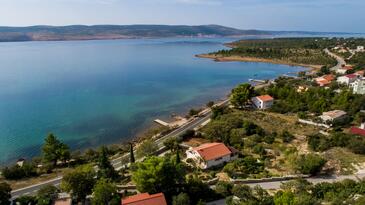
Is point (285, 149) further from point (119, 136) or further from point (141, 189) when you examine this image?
point (119, 136)

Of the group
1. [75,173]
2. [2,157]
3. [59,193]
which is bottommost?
[2,157]

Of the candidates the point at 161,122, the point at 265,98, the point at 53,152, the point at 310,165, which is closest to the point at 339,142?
the point at 310,165

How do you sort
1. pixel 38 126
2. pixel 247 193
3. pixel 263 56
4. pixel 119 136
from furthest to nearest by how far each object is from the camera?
1. pixel 263 56
2. pixel 38 126
3. pixel 119 136
4. pixel 247 193

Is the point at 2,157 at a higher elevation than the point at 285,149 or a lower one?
lower

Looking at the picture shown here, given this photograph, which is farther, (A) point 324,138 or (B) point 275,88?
(B) point 275,88

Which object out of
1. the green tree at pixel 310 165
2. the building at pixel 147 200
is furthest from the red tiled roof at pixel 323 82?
the building at pixel 147 200

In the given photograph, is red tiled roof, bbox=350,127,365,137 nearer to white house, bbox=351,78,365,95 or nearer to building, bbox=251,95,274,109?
building, bbox=251,95,274,109

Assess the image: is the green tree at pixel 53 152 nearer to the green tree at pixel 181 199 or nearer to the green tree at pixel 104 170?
the green tree at pixel 104 170

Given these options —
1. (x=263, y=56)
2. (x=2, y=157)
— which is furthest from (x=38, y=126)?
(x=263, y=56)
